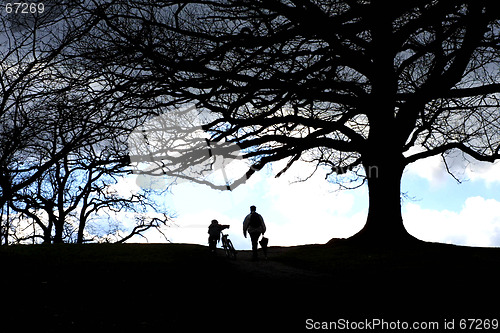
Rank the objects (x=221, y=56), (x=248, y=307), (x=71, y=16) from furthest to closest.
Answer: (x=221, y=56) → (x=71, y=16) → (x=248, y=307)

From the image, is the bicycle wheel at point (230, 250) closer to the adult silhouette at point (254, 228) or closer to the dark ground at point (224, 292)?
the adult silhouette at point (254, 228)

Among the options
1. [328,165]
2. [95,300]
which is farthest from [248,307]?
[328,165]

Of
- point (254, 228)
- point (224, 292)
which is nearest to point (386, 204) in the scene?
point (254, 228)

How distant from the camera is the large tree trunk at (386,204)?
17.5 m

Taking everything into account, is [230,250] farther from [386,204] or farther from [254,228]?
[386,204]

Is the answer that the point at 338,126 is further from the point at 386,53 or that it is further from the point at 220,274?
the point at 220,274

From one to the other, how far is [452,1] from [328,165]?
1362cm

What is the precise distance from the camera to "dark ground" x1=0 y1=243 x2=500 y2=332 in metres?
7.49

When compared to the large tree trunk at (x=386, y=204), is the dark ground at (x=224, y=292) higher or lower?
lower

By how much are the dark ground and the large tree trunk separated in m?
2.69

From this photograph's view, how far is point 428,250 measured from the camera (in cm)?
1645

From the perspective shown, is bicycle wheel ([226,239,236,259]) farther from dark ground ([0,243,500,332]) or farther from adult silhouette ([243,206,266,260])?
dark ground ([0,243,500,332])

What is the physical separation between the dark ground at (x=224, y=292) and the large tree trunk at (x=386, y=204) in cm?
269

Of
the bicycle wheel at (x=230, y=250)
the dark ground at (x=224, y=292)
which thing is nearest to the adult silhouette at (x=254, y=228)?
the bicycle wheel at (x=230, y=250)
